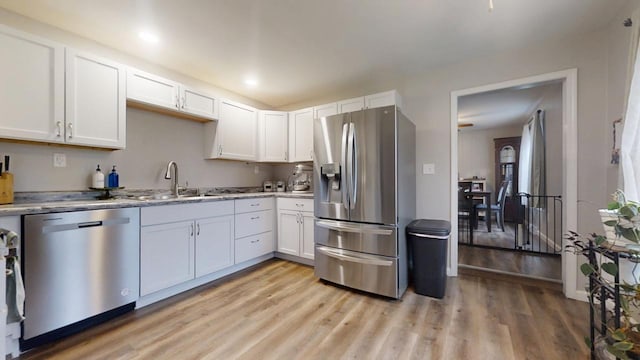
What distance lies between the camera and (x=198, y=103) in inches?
118

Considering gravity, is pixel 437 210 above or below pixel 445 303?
above

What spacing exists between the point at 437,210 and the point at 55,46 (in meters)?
3.83

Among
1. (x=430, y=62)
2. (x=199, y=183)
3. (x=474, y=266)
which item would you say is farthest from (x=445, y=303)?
(x=199, y=183)

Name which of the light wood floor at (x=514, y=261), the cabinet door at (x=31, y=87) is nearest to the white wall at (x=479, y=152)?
the light wood floor at (x=514, y=261)

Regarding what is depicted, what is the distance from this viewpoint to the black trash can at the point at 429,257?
2340 millimetres

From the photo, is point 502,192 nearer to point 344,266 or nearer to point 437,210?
point 437,210

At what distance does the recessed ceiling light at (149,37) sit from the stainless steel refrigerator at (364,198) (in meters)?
1.69

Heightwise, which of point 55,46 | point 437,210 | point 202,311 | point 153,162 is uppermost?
point 55,46

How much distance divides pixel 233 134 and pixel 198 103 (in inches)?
23.3

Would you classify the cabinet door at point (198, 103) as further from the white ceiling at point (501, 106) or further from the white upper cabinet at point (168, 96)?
the white ceiling at point (501, 106)

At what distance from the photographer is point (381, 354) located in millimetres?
1602

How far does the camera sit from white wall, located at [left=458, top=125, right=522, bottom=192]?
6875mm

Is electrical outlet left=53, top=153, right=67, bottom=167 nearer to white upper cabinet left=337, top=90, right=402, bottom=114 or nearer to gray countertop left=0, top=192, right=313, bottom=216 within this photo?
gray countertop left=0, top=192, right=313, bottom=216

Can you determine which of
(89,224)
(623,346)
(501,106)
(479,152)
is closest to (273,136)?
(89,224)
